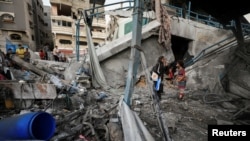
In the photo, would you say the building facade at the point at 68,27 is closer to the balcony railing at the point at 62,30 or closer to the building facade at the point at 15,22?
the balcony railing at the point at 62,30

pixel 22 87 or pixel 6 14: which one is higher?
pixel 6 14

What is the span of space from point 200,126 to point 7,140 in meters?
3.81

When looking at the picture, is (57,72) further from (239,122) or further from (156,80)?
(239,122)

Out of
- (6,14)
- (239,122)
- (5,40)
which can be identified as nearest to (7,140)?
(239,122)

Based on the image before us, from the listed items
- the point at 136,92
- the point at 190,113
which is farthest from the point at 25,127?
the point at 136,92

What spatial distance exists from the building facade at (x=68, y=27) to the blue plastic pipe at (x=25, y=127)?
24.0 metres

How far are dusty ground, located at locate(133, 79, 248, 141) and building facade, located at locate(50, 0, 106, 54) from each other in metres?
21.8

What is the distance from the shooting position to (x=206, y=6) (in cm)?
510

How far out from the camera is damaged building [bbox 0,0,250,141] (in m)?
3.16

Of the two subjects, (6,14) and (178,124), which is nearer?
(178,124)

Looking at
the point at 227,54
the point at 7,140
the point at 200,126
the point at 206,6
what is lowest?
the point at 200,126

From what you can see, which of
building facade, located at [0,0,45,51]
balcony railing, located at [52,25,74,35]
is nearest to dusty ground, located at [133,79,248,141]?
building facade, located at [0,0,45,51]

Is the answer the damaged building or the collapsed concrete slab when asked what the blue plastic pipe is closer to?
the damaged building

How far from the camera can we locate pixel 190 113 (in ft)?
16.3
